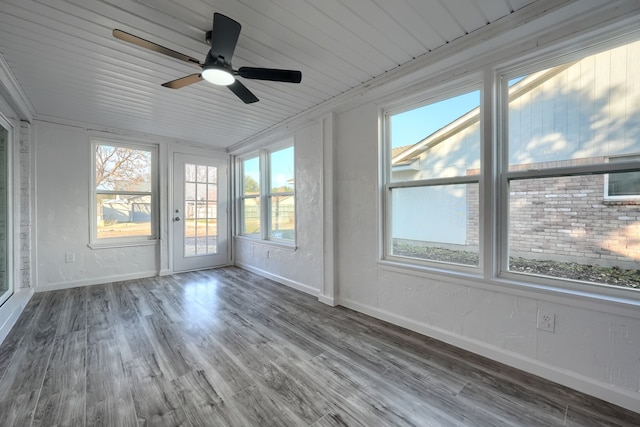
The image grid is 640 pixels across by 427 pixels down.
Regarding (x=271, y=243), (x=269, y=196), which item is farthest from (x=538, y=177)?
(x=269, y=196)

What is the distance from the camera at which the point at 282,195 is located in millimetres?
4246

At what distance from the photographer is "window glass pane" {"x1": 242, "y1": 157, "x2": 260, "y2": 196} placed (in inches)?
189

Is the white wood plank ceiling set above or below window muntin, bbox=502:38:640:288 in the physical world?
above

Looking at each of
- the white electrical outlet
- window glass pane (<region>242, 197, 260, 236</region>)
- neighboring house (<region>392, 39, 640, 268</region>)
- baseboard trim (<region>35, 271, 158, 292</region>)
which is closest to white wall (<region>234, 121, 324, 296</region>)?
window glass pane (<region>242, 197, 260, 236</region>)

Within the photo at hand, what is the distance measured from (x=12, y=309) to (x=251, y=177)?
3.40m

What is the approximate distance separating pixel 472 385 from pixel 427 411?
1.43 ft

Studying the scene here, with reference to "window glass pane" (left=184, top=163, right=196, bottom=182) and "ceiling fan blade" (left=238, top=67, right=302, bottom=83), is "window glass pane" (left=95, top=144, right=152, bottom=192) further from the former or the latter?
"ceiling fan blade" (left=238, top=67, right=302, bottom=83)

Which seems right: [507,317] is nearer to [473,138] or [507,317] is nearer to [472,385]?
[472,385]

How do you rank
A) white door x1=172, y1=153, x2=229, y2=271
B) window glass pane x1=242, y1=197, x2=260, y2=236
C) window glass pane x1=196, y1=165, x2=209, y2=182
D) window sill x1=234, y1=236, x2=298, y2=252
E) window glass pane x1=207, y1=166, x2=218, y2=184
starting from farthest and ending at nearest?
window glass pane x1=207, y1=166, x2=218, y2=184
window glass pane x1=196, y1=165, x2=209, y2=182
window glass pane x1=242, y1=197, x2=260, y2=236
white door x1=172, y1=153, x2=229, y2=271
window sill x1=234, y1=236, x2=298, y2=252

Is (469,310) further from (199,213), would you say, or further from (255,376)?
(199,213)

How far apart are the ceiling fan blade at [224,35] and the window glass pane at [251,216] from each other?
3108 millimetres

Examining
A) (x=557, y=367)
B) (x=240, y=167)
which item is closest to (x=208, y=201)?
(x=240, y=167)

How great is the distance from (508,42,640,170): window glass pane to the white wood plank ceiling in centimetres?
59

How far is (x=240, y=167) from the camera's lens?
5.32 metres
